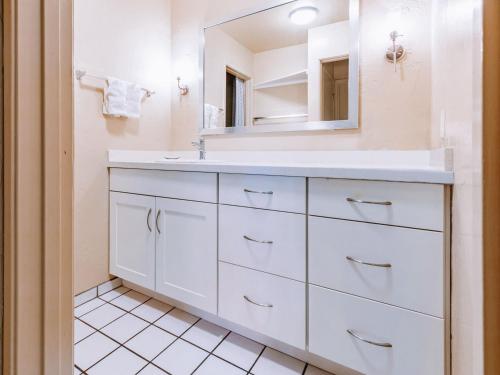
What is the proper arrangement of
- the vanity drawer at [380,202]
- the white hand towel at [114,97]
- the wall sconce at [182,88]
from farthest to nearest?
the wall sconce at [182,88]
the white hand towel at [114,97]
the vanity drawer at [380,202]

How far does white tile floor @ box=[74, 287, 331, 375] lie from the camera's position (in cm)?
111

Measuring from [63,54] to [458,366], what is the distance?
125 centimetres

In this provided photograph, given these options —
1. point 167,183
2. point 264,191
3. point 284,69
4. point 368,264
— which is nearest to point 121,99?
point 167,183

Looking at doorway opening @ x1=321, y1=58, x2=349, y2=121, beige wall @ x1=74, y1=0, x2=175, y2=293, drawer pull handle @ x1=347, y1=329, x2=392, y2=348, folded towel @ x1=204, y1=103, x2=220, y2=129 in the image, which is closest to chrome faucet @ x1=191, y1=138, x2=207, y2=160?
folded towel @ x1=204, y1=103, x2=220, y2=129

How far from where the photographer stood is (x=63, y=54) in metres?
0.46

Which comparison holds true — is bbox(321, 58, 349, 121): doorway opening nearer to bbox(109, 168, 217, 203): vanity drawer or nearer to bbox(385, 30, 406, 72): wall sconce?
bbox(385, 30, 406, 72): wall sconce

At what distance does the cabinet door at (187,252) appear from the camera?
4.25 feet

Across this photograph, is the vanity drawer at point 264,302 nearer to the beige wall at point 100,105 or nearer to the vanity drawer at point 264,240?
the vanity drawer at point 264,240

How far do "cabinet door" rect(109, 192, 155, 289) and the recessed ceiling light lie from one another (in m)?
1.42

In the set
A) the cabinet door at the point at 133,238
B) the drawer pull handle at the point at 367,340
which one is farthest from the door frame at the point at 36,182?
the cabinet door at the point at 133,238

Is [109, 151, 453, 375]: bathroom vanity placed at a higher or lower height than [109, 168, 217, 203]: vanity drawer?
lower

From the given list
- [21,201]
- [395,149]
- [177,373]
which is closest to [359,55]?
[395,149]

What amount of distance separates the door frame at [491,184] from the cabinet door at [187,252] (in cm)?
104

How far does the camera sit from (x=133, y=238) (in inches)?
63.7
